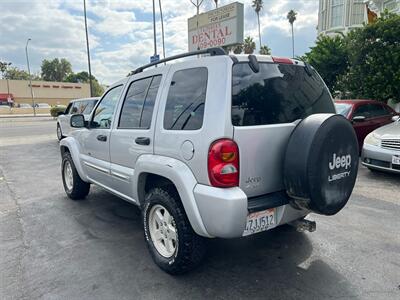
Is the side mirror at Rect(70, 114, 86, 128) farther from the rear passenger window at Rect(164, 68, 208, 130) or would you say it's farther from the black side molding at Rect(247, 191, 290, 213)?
the black side molding at Rect(247, 191, 290, 213)

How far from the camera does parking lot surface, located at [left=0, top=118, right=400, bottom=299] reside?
270 centimetres

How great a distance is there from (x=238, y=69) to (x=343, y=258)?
215 centimetres

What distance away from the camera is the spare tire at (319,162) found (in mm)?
2504

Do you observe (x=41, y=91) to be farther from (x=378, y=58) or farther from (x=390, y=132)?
(x=390, y=132)

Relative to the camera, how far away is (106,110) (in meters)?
4.22

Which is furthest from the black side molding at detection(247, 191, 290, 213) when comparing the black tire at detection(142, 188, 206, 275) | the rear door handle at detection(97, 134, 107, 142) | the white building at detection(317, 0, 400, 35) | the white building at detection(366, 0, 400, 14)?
the white building at detection(317, 0, 400, 35)

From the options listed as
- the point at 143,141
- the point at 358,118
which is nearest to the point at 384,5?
the point at 358,118

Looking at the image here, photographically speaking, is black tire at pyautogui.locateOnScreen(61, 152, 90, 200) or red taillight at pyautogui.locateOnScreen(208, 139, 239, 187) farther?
black tire at pyautogui.locateOnScreen(61, 152, 90, 200)

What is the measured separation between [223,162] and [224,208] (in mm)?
348

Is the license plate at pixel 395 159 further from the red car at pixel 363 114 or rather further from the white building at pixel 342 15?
the white building at pixel 342 15

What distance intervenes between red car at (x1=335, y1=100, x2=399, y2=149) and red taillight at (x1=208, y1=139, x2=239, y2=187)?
5912 mm

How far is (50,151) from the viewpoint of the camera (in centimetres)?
1068

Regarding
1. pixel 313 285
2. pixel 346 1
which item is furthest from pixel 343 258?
pixel 346 1

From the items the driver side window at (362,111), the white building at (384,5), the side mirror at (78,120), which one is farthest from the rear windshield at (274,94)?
the white building at (384,5)
